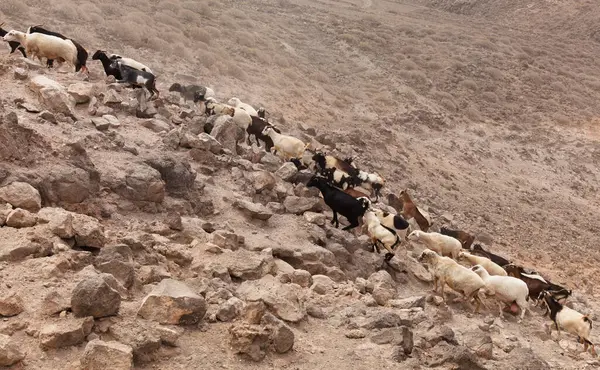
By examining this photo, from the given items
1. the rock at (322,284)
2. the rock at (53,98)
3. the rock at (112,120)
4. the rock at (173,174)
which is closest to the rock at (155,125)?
the rock at (112,120)

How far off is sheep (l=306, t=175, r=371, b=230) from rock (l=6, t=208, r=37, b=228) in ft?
16.5

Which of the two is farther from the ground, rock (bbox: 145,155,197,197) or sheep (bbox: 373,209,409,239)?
rock (bbox: 145,155,197,197)

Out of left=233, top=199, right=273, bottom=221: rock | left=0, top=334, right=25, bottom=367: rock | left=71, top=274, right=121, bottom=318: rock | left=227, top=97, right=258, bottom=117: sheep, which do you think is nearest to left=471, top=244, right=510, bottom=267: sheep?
left=233, top=199, right=273, bottom=221: rock

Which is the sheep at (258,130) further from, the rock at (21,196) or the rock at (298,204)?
the rock at (21,196)

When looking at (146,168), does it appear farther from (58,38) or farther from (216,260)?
(58,38)

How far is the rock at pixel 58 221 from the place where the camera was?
18.8 ft

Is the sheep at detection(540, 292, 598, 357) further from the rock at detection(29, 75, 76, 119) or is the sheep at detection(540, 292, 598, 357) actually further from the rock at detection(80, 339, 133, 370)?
the rock at detection(29, 75, 76, 119)

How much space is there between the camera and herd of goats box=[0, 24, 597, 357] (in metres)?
8.68

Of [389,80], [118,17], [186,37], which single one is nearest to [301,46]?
[389,80]

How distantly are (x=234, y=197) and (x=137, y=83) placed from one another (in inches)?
157

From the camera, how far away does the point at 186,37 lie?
20.9m

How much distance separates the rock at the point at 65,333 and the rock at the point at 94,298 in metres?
0.09

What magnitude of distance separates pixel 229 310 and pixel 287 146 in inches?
272

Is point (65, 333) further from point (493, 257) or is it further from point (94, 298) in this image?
point (493, 257)
